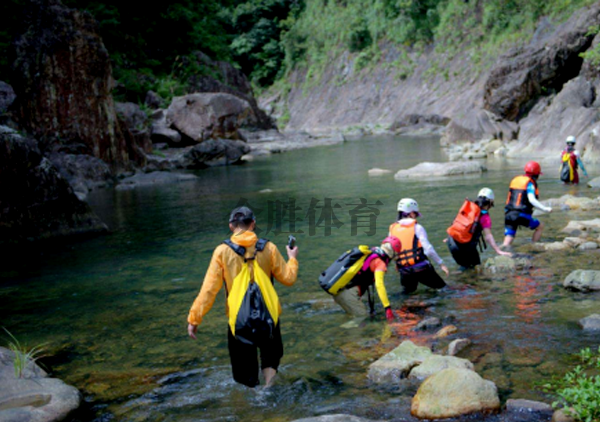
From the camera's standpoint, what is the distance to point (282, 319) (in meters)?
7.88

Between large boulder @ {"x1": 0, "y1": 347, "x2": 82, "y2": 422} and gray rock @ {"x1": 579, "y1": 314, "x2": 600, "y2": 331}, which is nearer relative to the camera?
large boulder @ {"x1": 0, "y1": 347, "x2": 82, "y2": 422}

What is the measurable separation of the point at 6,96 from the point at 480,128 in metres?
21.5

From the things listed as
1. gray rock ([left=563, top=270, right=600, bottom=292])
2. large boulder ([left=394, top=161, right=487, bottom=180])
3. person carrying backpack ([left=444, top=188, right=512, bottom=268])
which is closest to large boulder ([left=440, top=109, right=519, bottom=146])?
Result: large boulder ([left=394, top=161, right=487, bottom=180])

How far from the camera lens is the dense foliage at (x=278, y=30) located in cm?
4128

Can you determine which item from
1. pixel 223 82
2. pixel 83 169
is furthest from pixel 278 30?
pixel 83 169

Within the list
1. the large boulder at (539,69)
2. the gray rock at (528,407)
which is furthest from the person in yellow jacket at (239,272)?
the large boulder at (539,69)

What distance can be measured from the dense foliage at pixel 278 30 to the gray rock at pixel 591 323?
78.4 ft

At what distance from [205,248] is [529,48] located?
26036 mm

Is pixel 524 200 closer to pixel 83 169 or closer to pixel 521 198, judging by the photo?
pixel 521 198

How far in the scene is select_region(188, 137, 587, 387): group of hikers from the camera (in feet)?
16.9

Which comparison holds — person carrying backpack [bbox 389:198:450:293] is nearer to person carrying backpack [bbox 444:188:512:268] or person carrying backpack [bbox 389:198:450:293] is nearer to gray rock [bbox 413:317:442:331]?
gray rock [bbox 413:317:442:331]

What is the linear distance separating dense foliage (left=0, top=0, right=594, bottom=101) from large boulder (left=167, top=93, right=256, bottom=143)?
506cm

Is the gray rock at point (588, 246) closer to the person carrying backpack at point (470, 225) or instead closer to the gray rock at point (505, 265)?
the gray rock at point (505, 265)

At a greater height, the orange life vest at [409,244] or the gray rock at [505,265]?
the orange life vest at [409,244]
